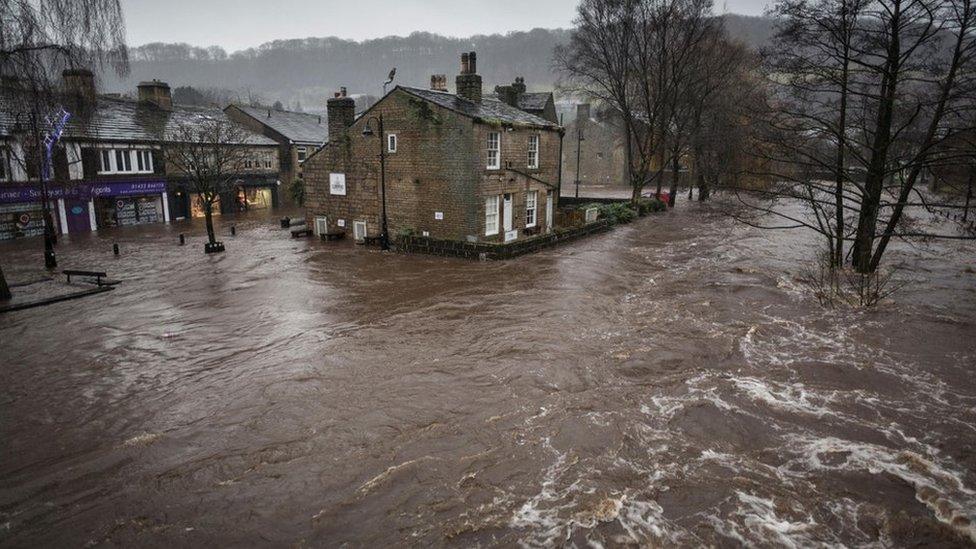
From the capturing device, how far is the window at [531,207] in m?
26.5

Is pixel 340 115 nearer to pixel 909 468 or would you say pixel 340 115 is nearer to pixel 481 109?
pixel 481 109

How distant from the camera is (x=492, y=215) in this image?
935 inches

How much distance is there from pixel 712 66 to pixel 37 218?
44.4 metres

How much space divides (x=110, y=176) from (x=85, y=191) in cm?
181

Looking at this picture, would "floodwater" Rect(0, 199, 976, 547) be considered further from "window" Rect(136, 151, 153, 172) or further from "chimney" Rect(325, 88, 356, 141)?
"window" Rect(136, 151, 153, 172)

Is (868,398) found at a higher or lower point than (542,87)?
lower

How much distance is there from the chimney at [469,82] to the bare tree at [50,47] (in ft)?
45.4

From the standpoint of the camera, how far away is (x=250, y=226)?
1350 inches

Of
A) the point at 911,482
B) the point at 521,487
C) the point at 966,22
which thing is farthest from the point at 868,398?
the point at 966,22

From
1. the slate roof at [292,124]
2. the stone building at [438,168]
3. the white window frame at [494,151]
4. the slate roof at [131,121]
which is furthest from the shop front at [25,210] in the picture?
the white window frame at [494,151]

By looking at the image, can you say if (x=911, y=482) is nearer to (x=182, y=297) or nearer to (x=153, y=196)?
(x=182, y=297)

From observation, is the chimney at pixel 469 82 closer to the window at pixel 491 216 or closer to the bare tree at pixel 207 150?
the window at pixel 491 216

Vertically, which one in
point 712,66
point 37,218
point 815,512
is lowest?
point 815,512

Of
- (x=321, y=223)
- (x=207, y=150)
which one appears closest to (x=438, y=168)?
(x=321, y=223)
